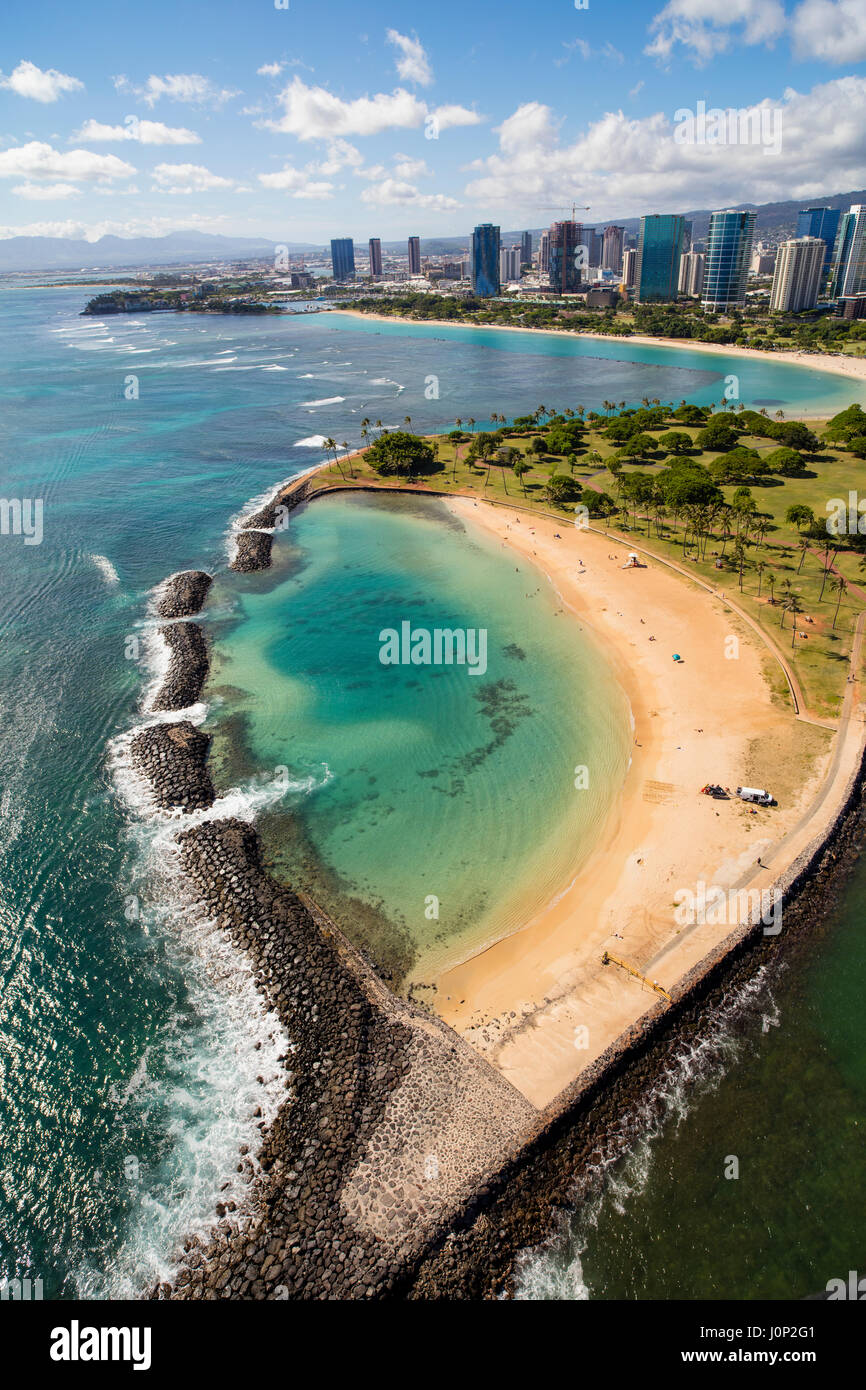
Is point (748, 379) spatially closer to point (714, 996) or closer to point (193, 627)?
point (193, 627)

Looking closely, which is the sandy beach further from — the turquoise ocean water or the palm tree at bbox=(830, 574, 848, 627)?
the palm tree at bbox=(830, 574, 848, 627)

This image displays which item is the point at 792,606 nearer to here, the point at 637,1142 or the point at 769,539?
the point at 769,539

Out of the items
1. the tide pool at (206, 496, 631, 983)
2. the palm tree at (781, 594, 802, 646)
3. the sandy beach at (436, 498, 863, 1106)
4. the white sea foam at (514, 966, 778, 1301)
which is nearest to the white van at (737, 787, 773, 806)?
the sandy beach at (436, 498, 863, 1106)

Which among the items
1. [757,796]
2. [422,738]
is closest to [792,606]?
[757,796]

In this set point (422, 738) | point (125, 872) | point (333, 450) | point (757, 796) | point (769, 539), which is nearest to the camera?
point (125, 872)

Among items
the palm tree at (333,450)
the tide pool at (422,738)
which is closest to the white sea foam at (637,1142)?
the tide pool at (422,738)

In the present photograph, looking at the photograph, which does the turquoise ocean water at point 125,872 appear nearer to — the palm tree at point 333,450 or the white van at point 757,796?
the palm tree at point 333,450
